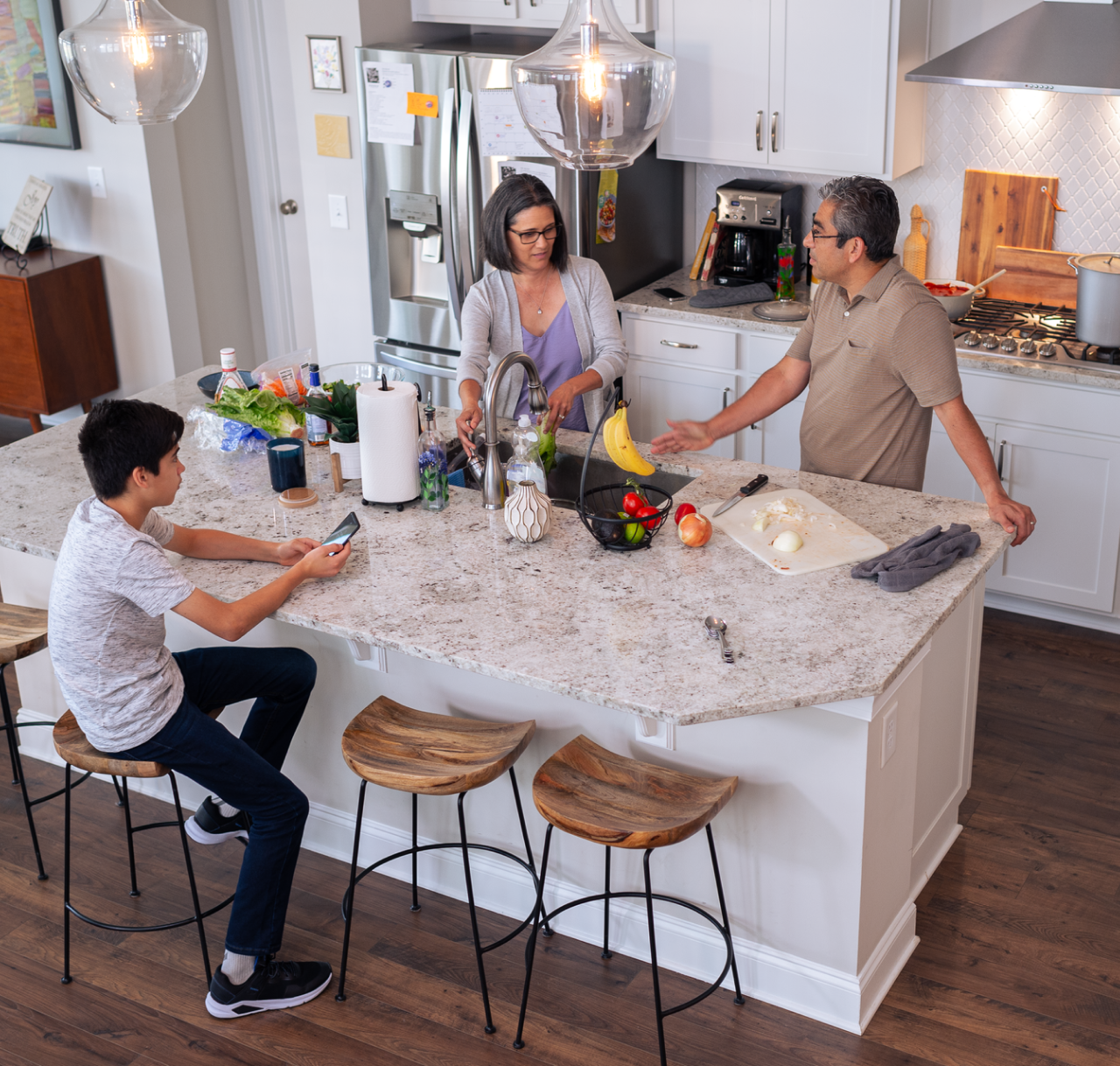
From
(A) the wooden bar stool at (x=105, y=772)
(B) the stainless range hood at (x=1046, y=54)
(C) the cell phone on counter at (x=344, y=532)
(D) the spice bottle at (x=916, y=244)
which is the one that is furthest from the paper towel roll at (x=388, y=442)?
(D) the spice bottle at (x=916, y=244)

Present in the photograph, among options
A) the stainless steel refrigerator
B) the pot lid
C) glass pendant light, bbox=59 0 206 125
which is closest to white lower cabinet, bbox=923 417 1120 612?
the pot lid

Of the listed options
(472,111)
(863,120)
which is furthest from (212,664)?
(863,120)

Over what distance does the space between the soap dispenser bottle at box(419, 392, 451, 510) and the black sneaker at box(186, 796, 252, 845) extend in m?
0.95

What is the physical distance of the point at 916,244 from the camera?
14.8 ft

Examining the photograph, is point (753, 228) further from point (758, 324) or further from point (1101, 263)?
point (1101, 263)

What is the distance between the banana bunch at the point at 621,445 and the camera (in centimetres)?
293

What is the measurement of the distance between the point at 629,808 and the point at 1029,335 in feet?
8.27

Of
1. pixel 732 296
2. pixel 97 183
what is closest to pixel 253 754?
pixel 732 296

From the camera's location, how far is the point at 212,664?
9.21ft

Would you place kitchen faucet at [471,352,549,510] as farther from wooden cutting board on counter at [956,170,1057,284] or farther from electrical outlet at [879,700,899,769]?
wooden cutting board on counter at [956,170,1057,284]

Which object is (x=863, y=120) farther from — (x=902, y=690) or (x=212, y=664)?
(x=212, y=664)

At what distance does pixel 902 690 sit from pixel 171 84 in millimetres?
2034

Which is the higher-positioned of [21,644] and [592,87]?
[592,87]

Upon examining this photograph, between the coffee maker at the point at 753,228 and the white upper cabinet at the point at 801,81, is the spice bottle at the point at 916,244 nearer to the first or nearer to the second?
the white upper cabinet at the point at 801,81
